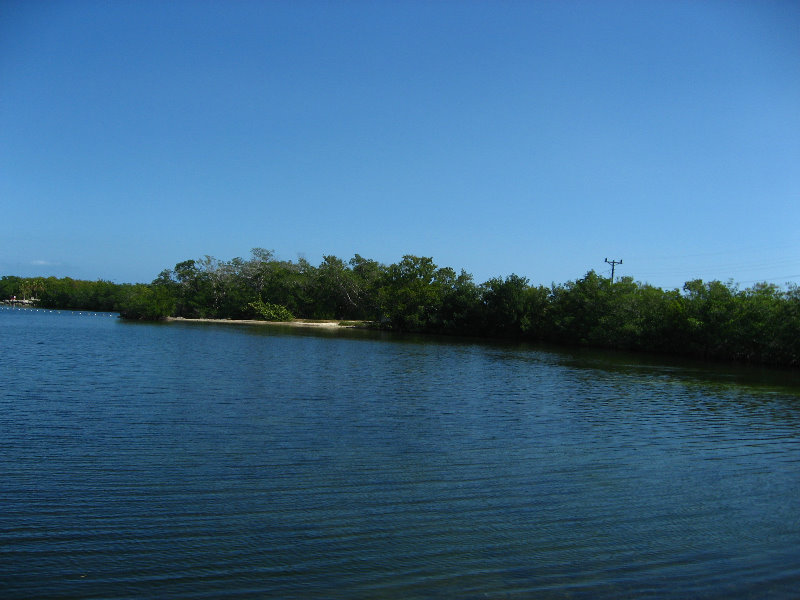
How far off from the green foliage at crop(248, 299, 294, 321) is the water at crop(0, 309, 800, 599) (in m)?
76.4

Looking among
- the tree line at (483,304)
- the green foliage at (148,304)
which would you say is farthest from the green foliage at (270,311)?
the green foliage at (148,304)

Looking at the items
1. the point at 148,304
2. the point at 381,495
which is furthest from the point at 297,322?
the point at 381,495

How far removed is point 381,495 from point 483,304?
7213 centimetres

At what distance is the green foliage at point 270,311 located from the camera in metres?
97.0

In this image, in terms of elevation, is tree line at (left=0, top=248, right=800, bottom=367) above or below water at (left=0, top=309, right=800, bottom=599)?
above

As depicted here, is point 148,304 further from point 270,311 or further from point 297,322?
point 297,322

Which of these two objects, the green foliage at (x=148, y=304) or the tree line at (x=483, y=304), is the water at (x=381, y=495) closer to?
the tree line at (x=483, y=304)

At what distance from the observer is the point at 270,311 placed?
97.2m

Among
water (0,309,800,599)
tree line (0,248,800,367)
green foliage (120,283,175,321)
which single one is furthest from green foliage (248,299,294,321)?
water (0,309,800,599)

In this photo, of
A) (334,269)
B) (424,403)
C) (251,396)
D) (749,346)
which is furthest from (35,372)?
(334,269)

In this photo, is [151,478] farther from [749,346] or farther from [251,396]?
[749,346]

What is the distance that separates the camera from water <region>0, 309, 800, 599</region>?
265 inches

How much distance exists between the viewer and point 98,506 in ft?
28.3

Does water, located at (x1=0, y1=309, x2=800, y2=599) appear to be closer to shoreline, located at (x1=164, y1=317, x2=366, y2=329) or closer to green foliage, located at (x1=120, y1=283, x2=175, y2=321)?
shoreline, located at (x1=164, y1=317, x2=366, y2=329)
